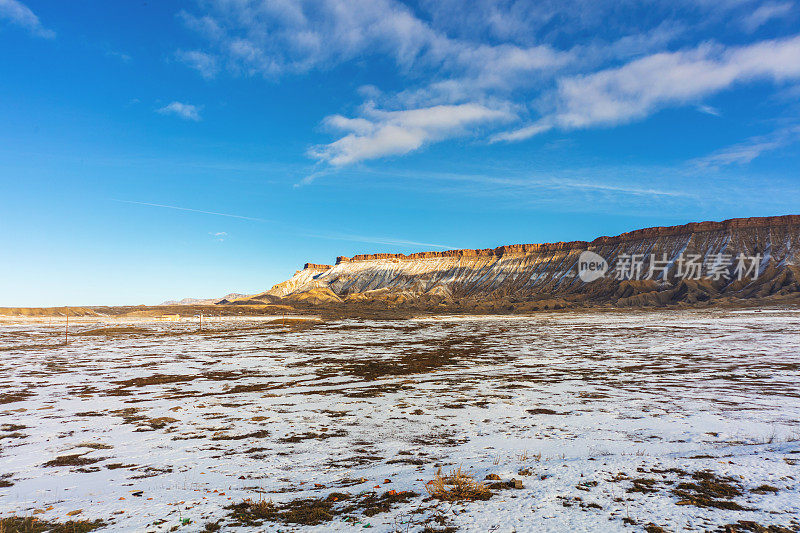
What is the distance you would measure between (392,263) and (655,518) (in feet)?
595

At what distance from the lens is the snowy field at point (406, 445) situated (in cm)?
582

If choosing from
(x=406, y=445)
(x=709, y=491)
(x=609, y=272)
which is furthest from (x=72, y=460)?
(x=609, y=272)

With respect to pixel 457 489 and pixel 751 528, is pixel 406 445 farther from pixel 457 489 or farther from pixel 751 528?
pixel 751 528

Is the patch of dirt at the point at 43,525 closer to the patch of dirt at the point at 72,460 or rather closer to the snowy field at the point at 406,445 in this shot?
the snowy field at the point at 406,445

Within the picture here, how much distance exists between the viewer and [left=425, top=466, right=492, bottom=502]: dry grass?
622 cm

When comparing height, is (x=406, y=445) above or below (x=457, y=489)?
below

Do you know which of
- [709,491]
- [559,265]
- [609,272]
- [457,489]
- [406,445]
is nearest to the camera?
[709,491]

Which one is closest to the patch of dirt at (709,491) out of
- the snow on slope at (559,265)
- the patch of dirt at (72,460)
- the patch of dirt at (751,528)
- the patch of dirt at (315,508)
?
the patch of dirt at (751,528)

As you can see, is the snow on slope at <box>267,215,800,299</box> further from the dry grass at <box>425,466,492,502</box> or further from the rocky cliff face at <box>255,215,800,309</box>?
the dry grass at <box>425,466,492,502</box>

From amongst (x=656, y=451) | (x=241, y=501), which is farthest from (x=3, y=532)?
(x=656, y=451)

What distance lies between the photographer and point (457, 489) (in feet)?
20.9

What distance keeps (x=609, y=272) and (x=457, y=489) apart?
130163mm

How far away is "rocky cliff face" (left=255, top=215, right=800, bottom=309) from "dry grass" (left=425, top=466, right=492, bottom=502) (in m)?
97.7

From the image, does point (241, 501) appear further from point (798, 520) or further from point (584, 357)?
point (584, 357)
